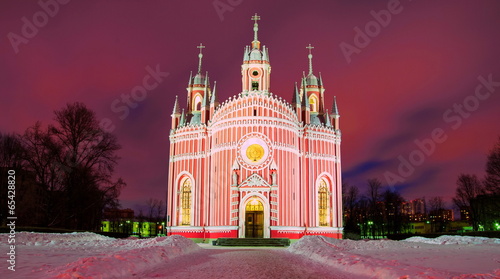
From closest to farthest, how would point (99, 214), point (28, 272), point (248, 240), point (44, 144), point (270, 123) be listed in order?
point (28, 272) → point (248, 240) → point (44, 144) → point (270, 123) → point (99, 214)

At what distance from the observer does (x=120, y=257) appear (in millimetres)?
12352

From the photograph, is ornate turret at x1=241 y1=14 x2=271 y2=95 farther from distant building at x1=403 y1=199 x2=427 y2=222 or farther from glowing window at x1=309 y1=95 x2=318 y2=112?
distant building at x1=403 y1=199 x2=427 y2=222

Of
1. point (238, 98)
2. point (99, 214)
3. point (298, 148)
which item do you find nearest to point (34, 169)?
point (99, 214)

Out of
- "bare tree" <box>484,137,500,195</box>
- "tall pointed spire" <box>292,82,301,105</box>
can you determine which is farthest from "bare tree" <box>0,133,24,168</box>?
"bare tree" <box>484,137,500,195</box>

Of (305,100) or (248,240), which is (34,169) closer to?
(248,240)

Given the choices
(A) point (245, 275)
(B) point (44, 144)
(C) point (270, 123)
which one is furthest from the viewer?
(C) point (270, 123)

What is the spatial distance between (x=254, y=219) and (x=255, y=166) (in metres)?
4.45

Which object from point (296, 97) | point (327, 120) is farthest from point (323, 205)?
point (296, 97)

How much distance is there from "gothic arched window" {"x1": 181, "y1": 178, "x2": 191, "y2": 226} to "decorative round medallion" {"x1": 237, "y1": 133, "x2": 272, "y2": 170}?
7127mm

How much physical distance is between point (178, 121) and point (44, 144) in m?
13.8

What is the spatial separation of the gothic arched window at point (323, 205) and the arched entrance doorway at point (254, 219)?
680 cm

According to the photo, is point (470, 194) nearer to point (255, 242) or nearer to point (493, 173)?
point (493, 173)

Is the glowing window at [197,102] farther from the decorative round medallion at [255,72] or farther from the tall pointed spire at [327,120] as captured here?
the tall pointed spire at [327,120]

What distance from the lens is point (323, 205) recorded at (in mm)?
41031
